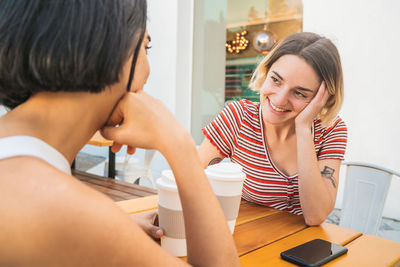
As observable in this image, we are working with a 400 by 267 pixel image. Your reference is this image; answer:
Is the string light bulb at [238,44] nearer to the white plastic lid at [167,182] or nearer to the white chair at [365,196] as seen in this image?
the white chair at [365,196]

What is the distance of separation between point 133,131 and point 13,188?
0.35 m

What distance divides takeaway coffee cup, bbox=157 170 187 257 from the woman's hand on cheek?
2.94 feet

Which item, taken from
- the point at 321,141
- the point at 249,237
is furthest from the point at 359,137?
the point at 249,237

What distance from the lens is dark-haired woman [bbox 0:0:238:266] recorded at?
0.49 meters

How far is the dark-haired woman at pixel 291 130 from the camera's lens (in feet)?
5.09

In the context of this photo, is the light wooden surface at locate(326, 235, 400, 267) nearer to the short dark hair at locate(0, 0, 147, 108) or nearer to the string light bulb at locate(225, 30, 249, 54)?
the short dark hair at locate(0, 0, 147, 108)

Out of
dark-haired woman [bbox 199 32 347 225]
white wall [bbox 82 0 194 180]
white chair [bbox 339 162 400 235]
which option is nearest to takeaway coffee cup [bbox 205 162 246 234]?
dark-haired woman [bbox 199 32 347 225]

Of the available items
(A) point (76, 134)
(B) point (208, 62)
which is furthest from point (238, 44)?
(A) point (76, 134)

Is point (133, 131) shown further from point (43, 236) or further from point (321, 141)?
point (321, 141)

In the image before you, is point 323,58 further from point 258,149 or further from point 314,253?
point 314,253

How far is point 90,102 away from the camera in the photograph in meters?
0.69

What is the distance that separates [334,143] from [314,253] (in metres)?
0.74

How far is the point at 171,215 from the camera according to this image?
0.87 m

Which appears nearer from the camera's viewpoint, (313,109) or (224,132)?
(313,109)
